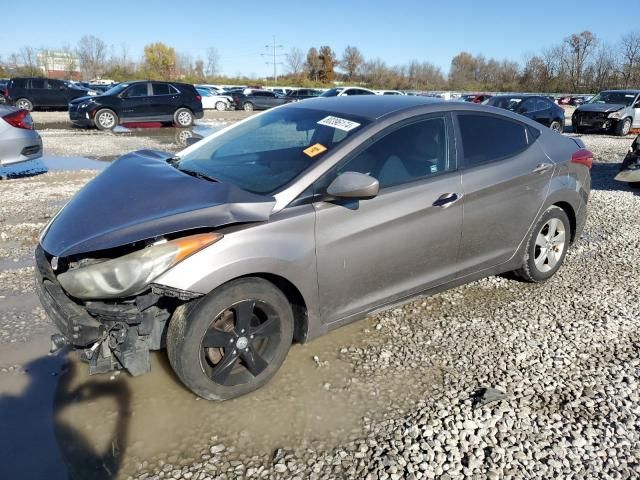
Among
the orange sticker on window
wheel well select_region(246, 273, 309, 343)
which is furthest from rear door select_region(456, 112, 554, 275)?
wheel well select_region(246, 273, 309, 343)

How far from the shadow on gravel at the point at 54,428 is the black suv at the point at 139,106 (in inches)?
615

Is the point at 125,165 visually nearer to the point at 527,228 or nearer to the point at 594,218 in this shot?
the point at 527,228

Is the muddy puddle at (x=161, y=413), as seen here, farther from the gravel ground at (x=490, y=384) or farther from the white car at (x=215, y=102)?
the white car at (x=215, y=102)

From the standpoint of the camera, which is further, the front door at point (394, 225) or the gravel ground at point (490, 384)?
the front door at point (394, 225)

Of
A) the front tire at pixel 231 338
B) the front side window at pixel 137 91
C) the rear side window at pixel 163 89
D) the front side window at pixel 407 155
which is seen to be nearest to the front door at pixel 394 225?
the front side window at pixel 407 155

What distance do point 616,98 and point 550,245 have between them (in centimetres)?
1842

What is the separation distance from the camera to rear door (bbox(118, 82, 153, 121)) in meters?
17.3

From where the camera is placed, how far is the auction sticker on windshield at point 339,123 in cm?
331

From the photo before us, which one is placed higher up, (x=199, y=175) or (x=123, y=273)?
(x=199, y=175)

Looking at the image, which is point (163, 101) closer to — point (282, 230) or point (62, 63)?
point (282, 230)

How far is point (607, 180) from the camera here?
957 centimetres

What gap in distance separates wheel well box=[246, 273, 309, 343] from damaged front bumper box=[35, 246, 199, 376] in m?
0.51

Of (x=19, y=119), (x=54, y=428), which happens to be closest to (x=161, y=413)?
(x=54, y=428)

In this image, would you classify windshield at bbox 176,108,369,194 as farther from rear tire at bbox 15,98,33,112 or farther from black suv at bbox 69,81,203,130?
rear tire at bbox 15,98,33,112
